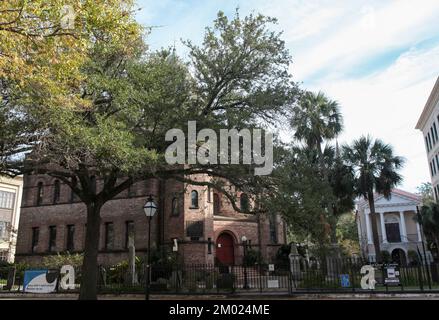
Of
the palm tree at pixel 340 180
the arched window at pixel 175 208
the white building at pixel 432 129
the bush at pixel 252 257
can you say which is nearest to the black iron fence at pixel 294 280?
the arched window at pixel 175 208

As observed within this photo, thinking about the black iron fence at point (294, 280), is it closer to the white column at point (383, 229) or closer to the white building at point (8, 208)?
the white building at point (8, 208)

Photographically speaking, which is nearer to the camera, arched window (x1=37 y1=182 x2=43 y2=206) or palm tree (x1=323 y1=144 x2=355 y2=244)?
palm tree (x1=323 y1=144 x2=355 y2=244)

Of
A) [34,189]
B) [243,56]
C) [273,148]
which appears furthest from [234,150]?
[34,189]

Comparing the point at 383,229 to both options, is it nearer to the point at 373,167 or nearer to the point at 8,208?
the point at 373,167

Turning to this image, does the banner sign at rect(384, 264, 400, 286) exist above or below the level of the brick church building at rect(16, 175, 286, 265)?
below

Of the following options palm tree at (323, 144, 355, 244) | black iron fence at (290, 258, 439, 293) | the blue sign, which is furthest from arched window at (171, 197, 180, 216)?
the blue sign

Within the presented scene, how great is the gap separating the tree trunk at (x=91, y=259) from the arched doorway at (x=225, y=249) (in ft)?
46.2

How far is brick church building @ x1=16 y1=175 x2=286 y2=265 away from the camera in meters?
27.5

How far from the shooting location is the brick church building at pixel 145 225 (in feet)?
90.1

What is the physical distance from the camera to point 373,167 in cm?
2803

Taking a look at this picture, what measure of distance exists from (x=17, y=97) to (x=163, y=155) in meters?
5.18

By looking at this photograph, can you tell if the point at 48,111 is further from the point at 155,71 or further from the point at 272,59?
the point at 272,59

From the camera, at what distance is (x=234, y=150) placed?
15234 millimetres

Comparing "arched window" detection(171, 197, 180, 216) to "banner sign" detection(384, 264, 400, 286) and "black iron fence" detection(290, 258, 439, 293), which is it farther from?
"banner sign" detection(384, 264, 400, 286)
